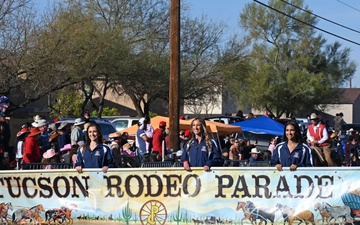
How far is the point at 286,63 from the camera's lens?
54719mm

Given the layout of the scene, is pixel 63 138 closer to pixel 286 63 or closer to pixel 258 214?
pixel 258 214

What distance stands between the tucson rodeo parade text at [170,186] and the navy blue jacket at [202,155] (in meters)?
0.25

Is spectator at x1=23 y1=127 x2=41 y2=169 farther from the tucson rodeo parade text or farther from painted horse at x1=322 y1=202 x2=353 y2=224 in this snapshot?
painted horse at x1=322 y1=202 x2=353 y2=224

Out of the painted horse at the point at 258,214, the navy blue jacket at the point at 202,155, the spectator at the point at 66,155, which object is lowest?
the painted horse at the point at 258,214

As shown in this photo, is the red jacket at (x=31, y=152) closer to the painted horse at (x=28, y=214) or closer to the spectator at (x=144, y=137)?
the painted horse at (x=28, y=214)

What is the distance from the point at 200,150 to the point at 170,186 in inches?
24.7

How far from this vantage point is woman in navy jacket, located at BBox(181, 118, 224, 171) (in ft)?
31.1

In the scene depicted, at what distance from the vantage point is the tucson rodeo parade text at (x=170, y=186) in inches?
356

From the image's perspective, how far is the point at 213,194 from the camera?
9.30m

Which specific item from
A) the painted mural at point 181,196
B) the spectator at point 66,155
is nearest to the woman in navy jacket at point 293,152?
the painted mural at point 181,196

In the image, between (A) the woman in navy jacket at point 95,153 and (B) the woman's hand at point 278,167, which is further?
(A) the woman in navy jacket at point 95,153

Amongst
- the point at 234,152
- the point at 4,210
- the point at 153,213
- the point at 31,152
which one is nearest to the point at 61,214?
the point at 4,210

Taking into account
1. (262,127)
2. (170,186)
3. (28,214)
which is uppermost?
(262,127)

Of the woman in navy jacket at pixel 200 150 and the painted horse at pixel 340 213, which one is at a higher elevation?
the woman in navy jacket at pixel 200 150
